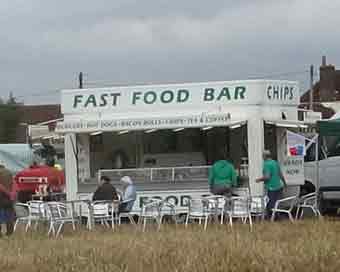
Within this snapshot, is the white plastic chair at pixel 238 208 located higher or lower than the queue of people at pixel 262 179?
lower

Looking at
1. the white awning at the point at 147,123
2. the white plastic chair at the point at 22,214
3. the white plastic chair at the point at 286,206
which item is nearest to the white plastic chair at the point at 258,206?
the white plastic chair at the point at 286,206

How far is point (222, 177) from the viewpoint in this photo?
20.4 meters

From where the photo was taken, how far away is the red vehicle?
1001 inches

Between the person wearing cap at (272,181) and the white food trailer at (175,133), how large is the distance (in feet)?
1.91

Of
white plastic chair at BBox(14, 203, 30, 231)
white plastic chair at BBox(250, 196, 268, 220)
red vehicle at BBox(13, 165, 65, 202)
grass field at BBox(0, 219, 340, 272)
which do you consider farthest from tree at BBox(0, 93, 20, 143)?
grass field at BBox(0, 219, 340, 272)

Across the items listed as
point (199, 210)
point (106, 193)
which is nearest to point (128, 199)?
point (106, 193)

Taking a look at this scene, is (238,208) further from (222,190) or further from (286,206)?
(286,206)

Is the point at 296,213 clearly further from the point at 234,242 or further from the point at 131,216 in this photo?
the point at 234,242

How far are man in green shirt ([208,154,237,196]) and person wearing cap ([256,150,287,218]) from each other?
2.24 feet

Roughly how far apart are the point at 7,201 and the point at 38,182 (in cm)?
682

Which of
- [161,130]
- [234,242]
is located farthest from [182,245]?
[161,130]

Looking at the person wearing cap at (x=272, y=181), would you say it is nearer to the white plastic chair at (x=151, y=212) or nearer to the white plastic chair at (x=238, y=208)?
the white plastic chair at (x=238, y=208)

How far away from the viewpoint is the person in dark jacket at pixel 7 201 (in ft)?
60.1

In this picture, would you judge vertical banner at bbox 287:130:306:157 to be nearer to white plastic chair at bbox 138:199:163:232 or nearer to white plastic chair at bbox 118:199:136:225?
white plastic chair at bbox 138:199:163:232
